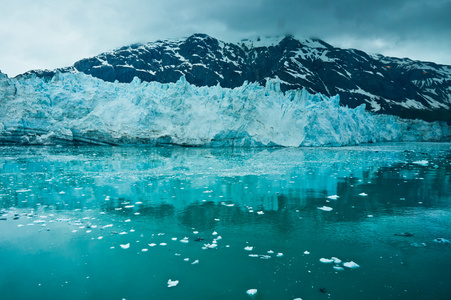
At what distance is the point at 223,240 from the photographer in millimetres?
6520

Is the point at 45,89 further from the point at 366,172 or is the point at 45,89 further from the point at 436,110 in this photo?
the point at 436,110

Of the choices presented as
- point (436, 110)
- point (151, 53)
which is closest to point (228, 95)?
point (151, 53)

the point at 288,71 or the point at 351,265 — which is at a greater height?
the point at 288,71

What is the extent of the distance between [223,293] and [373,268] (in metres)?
2.76

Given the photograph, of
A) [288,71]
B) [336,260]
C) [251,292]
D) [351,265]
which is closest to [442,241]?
[351,265]

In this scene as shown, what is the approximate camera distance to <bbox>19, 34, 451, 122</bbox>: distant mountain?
11250 centimetres

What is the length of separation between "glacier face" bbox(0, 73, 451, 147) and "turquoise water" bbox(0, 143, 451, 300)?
2357cm

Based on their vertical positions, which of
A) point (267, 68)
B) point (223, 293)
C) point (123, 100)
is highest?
point (267, 68)

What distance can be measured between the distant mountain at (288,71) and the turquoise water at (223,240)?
325 feet

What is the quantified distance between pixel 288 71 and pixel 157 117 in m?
91.7

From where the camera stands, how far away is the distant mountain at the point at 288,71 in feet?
369

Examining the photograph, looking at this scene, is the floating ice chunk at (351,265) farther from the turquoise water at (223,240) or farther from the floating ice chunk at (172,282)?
the floating ice chunk at (172,282)

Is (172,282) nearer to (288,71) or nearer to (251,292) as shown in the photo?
(251,292)

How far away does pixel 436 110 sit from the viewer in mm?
115000
